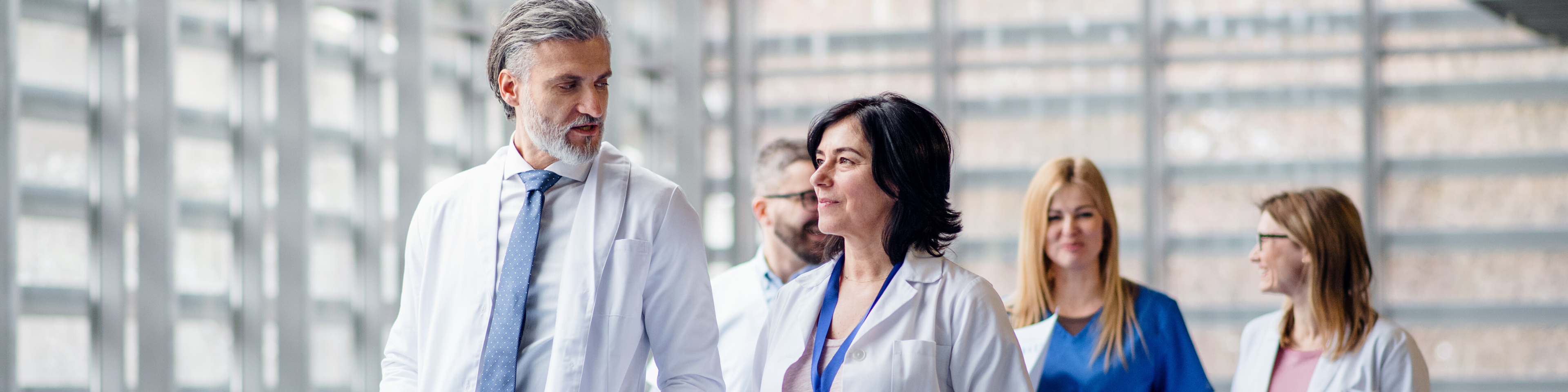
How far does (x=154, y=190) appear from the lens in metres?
3.62

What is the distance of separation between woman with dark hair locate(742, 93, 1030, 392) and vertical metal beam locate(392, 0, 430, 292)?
2938 millimetres

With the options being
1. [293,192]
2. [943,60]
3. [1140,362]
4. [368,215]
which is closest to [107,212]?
[293,192]

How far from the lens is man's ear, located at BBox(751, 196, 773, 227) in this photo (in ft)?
11.3

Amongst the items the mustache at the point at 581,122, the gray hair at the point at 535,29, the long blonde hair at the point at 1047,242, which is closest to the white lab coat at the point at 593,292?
the mustache at the point at 581,122

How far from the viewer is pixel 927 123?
218 cm

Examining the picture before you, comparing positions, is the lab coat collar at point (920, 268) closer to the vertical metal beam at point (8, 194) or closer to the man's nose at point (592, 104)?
the man's nose at point (592, 104)

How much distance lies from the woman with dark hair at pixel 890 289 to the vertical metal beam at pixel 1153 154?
5151 mm

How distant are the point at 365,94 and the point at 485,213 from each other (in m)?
2.73

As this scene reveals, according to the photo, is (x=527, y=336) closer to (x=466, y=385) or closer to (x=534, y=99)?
(x=466, y=385)

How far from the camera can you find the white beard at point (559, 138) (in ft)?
7.13

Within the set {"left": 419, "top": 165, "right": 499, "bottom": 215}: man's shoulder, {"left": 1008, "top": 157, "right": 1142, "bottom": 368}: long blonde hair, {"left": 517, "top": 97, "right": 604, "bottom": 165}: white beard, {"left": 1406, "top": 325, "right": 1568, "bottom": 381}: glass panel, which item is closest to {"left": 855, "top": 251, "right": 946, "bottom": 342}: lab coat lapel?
{"left": 517, "top": 97, "right": 604, "bottom": 165}: white beard

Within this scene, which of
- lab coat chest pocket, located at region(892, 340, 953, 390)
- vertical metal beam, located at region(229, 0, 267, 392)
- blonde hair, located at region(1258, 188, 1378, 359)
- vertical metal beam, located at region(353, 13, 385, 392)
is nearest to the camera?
lab coat chest pocket, located at region(892, 340, 953, 390)

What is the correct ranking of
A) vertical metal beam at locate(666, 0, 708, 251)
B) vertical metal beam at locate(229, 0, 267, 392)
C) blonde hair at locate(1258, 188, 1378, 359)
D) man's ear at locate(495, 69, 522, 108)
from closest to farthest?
man's ear at locate(495, 69, 522, 108), blonde hair at locate(1258, 188, 1378, 359), vertical metal beam at locate(229, 0, 267, 392), vertical metal beam at locate(666, 0, 708, 251)

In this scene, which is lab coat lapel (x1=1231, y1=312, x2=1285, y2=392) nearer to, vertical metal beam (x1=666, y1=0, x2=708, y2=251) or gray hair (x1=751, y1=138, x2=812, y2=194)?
gray hair (x1=751, y1=138, x2=812, y2=194)
